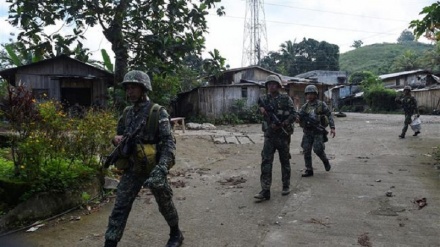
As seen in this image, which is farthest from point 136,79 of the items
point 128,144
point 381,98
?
point 381,98

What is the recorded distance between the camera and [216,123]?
21.2 metres

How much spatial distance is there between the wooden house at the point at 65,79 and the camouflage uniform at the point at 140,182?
15348 millimetres

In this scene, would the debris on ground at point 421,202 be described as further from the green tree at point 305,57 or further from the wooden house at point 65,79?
the green tree at point 305,57

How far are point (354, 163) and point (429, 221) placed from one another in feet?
13.5

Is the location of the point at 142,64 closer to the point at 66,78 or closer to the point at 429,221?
the point at 429,221

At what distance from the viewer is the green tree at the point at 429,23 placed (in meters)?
6.44

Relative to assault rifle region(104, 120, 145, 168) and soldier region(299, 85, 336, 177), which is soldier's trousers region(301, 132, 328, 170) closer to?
soldier region(299, 85, 336, 177)

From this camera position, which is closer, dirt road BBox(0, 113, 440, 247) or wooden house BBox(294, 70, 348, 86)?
dirt road BBox(0, 113, 440, 247)

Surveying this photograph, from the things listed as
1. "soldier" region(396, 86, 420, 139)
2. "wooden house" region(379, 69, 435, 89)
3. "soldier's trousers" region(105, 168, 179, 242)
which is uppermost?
"wooden house" region(379, 69, 435, 89)

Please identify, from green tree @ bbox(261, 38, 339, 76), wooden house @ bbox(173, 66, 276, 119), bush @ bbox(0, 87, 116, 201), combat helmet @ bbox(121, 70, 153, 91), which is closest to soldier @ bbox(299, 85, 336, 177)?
bush @ bbox(0, 87, 116, 201)

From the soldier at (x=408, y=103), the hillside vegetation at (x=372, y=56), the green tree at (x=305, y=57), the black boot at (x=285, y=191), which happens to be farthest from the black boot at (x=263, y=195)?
the hillside vegetation at (x=372, y=56)

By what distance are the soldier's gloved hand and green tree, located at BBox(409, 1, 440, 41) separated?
5805 millimetres

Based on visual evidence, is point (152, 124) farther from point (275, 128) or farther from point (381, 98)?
point (381, 98)

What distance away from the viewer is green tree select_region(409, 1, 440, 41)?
644 centimetres
